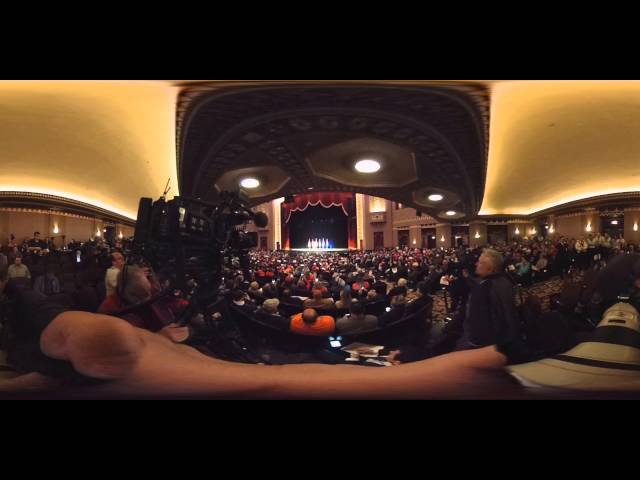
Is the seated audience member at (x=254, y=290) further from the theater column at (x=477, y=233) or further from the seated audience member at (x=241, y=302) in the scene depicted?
the theater column at (x=477, y=233)

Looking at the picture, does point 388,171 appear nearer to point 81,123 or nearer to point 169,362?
point 169,362

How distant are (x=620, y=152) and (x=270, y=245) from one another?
2.15 meters

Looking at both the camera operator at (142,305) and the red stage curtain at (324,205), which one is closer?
the camera operator at (142,305)

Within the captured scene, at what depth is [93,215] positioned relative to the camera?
1624mm

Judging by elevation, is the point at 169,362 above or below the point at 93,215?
below

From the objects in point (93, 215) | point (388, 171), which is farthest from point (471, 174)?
point (93, 215)

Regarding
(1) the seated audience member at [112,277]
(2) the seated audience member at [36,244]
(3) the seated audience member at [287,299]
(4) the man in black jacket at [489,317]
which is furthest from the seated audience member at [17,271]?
(4) the man in black jacket at [489,317]

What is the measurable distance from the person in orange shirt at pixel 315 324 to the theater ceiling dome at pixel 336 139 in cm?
74

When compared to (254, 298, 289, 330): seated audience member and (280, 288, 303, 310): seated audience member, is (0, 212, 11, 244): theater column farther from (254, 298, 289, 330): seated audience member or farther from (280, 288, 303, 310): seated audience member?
(280, 288, 303, 310): seated audience member

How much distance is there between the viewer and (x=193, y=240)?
1.56 m

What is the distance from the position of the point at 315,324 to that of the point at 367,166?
1.00 metres

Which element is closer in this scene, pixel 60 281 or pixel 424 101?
pixel 424 101

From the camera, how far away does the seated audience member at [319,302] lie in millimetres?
1562

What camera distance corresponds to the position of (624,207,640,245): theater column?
160 cm
